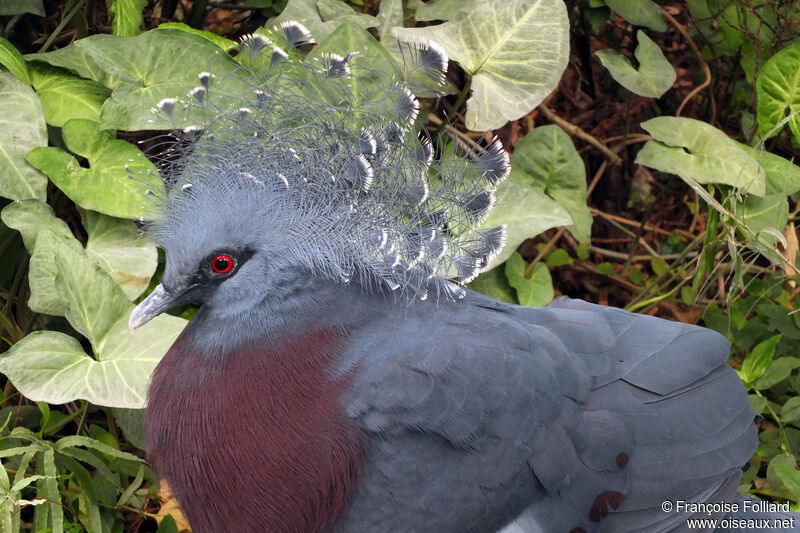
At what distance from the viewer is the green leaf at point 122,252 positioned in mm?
1799

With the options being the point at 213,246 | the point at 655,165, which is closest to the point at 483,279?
the point at 655,165

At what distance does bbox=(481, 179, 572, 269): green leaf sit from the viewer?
1906mm

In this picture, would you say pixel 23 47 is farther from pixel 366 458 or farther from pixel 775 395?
pixel 775 395

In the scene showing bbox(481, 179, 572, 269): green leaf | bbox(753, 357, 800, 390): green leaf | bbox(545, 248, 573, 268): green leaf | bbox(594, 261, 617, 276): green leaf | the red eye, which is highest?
the red eye

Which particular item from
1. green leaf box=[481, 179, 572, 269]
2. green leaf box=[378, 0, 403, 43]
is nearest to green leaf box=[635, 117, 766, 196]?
green leaf box=[481, 179, 572, 269]

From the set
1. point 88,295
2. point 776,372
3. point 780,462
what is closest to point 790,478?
point 780,462

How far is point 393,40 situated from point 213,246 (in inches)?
36.2

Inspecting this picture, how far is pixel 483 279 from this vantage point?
6.95 ft

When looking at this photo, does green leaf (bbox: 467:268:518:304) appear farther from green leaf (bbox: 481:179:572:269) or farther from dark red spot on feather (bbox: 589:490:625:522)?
dark red spot on feather (bbox: 589:490:625:522)

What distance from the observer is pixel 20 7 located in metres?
2.02

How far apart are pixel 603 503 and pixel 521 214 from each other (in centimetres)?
72

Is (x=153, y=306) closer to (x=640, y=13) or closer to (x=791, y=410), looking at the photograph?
(x=791, y=410)

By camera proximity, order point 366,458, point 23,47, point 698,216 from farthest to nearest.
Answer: point 698,216
point 23,47
point 366,458

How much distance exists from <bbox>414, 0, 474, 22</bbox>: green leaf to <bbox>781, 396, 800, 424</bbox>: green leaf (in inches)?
47.9
